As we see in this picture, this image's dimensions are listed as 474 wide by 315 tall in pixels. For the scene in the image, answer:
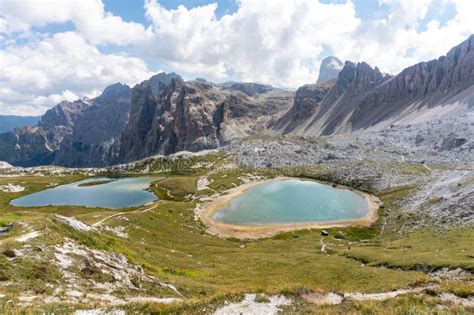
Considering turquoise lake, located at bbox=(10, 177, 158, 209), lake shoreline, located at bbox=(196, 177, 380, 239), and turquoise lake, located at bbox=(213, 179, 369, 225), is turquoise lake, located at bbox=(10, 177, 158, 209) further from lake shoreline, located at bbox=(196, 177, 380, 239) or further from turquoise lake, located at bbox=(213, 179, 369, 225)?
turquoise lake, located at bbox=(213, 179, 369, 225)

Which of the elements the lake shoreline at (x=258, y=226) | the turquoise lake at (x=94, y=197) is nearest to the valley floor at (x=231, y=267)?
the lake shoreline at (x=258, y=226)

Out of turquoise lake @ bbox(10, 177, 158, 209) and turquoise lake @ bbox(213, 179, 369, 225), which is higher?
turquoise lake @ bbox(213, 179, 369, 225)

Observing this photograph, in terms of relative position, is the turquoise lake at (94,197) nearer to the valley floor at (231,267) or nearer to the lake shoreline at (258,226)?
the lake shoreline at (258,226)

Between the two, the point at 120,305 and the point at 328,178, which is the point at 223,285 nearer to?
the point at 120,305

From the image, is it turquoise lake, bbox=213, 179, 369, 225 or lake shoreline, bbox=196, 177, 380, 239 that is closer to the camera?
lake shoreline, bbox=196, 177, 380, 239

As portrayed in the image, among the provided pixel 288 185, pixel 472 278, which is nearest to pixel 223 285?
pixel 472 278

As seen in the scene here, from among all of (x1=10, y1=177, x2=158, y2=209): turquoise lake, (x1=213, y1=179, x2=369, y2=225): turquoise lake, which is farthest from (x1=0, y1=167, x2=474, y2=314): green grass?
(x1=10, y1=177, x2=158, y2=209): turquoise lake

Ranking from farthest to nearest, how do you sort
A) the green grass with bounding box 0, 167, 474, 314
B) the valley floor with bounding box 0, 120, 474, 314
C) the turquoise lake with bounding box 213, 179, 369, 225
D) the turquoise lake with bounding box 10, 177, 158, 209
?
the turquoise lake with bounding box 10, 177, 158, 209 → the turquoise lake with bounding box 213, 179, 369, 225 → the green grass with bounding box 0, 167, 474, 314 → the valley floor with bounding box 0, 120, 474, 314

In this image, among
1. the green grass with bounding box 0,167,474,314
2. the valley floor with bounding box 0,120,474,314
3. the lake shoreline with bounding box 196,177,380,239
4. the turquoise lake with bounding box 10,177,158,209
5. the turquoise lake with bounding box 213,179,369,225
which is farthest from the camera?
the turquoise lake with bounding box 10,177,158,209
